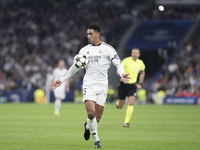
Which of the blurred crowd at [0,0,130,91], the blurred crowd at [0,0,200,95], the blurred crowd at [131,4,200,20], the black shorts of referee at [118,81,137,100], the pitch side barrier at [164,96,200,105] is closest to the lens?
the black shorts of referee at [118,81,137,100]

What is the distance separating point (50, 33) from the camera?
4166 centimetres

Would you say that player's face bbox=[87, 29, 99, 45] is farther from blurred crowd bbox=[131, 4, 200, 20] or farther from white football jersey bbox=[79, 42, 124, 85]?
blurred crowd bbox=[131, 4, 200, 20]

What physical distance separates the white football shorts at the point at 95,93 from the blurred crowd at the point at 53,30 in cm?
2686

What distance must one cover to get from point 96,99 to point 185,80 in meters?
26.2

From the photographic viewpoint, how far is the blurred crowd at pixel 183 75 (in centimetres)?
3362

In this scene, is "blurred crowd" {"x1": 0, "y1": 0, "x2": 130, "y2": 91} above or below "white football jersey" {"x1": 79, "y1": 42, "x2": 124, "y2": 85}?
above

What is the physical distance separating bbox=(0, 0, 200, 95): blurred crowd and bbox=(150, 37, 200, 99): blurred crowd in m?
0.11

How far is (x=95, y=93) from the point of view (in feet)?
30.7

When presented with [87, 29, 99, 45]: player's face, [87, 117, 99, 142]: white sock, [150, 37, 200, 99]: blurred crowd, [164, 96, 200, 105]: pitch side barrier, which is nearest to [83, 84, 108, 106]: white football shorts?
[87, 117, 99, 142]: white sock

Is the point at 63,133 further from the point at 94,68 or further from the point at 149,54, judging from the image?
the point at 149,54

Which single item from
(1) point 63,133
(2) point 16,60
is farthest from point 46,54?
(1) point 63,133

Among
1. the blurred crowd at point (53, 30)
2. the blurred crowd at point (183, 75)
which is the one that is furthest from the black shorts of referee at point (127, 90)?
the blurred crowd at point (53, 30)

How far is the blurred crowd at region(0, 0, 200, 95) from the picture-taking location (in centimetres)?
3756

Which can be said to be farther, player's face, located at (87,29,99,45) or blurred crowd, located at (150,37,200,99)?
blurred crowd, located at (150,37,200,99)
